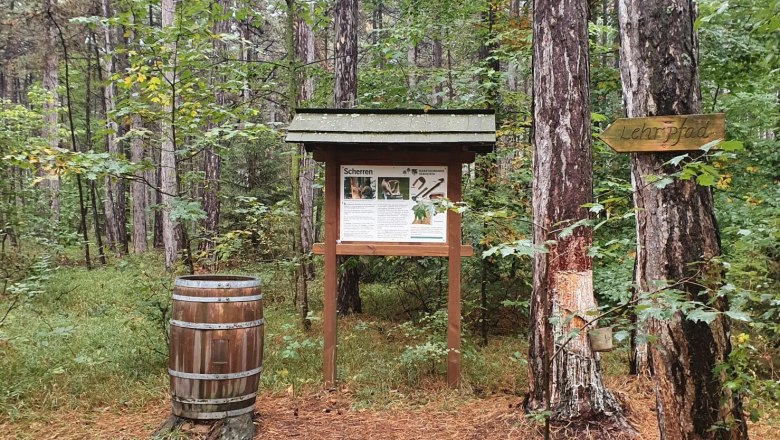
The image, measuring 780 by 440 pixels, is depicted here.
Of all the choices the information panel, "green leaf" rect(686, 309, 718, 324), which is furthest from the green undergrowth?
"green leaf" rect(686, 309, 718, 324)

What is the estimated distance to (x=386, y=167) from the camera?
5.18 meters

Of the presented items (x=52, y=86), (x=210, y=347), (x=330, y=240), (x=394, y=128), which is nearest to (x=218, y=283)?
(x=210, y=347)

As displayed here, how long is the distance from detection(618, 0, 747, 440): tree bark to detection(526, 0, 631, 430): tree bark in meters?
1.06

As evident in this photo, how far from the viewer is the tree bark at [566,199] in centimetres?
384

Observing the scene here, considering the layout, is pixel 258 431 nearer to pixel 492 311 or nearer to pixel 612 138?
pixel 612 138

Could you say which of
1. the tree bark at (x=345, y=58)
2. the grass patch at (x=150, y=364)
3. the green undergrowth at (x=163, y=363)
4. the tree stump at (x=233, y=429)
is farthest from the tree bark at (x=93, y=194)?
Result: the tree stump at (x=233, y=429)

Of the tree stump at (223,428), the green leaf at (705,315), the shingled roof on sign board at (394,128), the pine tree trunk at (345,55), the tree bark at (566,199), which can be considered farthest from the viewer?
the pine tree trunk at (345,55)

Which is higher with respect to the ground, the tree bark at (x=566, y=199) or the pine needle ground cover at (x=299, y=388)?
the tree bark at (x=566, y=199)

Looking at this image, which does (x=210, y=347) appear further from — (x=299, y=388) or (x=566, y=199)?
(x=566, y=199)

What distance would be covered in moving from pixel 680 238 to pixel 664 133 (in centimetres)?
56

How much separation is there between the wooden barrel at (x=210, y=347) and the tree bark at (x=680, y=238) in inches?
115

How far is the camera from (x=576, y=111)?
3887 mm

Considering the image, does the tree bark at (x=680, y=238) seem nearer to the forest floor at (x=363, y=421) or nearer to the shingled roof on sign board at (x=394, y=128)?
the forest floor at (x=363, y=421)

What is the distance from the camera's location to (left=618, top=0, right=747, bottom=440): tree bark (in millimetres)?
2658
